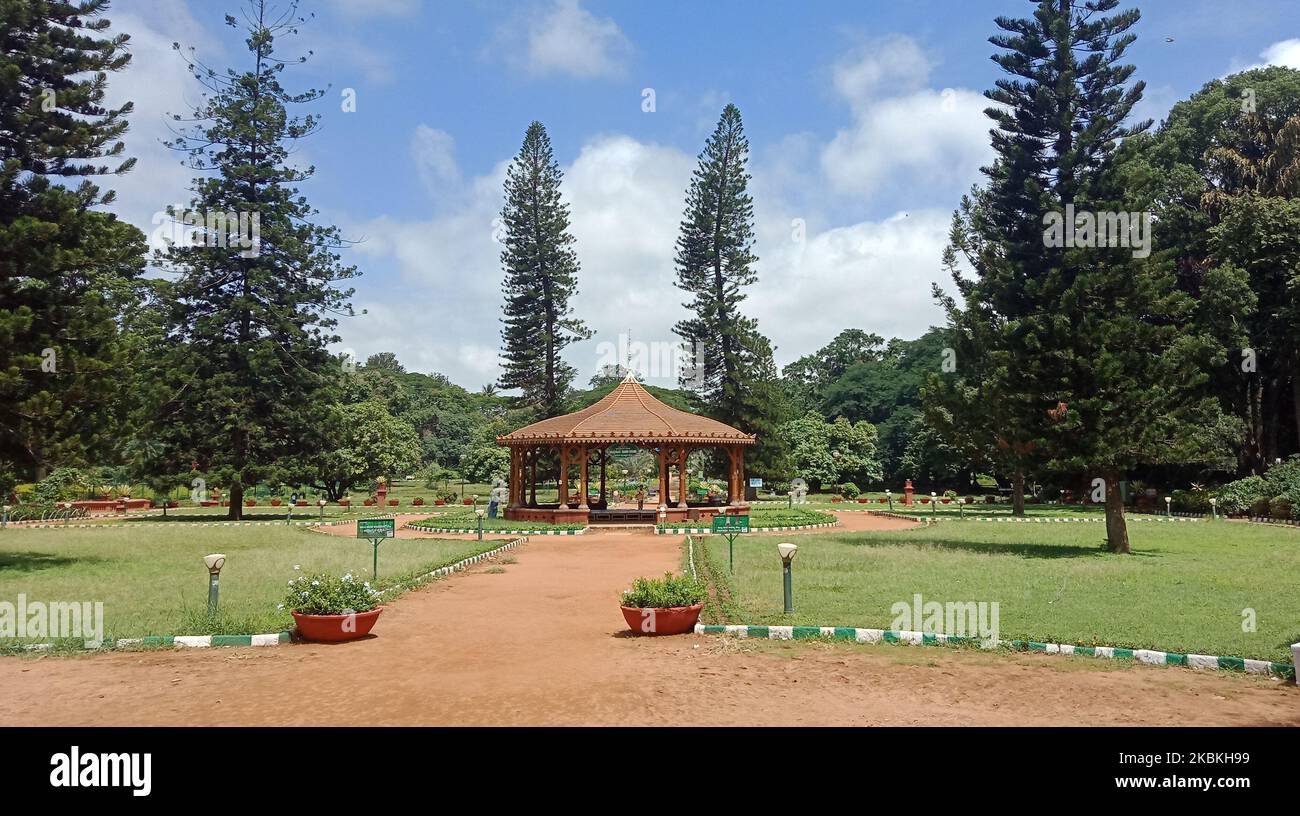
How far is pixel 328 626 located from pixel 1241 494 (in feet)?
102

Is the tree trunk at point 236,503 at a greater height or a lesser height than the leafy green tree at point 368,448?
lesser

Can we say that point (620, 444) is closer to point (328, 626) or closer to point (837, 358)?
point (328, 626)

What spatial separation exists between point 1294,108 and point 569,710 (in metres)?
39.4

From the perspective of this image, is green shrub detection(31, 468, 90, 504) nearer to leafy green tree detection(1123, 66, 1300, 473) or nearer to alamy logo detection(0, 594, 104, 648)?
alamy logo detection(0, 594, 104, 648)

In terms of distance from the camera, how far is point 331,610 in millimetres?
8969

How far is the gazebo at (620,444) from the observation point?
26.0 metres

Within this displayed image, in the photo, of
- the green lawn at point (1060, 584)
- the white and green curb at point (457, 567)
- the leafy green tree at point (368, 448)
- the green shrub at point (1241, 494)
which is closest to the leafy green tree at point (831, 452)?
the green shrub at point (1241, 494)

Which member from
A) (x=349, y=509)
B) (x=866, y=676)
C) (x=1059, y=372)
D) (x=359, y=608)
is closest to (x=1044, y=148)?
(x=1059, y=372)

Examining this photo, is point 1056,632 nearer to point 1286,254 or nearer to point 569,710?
point 569,710

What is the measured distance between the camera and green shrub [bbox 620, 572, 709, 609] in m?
9.10

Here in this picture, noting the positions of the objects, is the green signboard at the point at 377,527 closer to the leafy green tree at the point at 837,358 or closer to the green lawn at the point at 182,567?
the green lawn at the point at 182,567

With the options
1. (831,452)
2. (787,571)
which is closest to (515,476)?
(787,571)

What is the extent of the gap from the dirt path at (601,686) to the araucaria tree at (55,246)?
8955 millimetres
